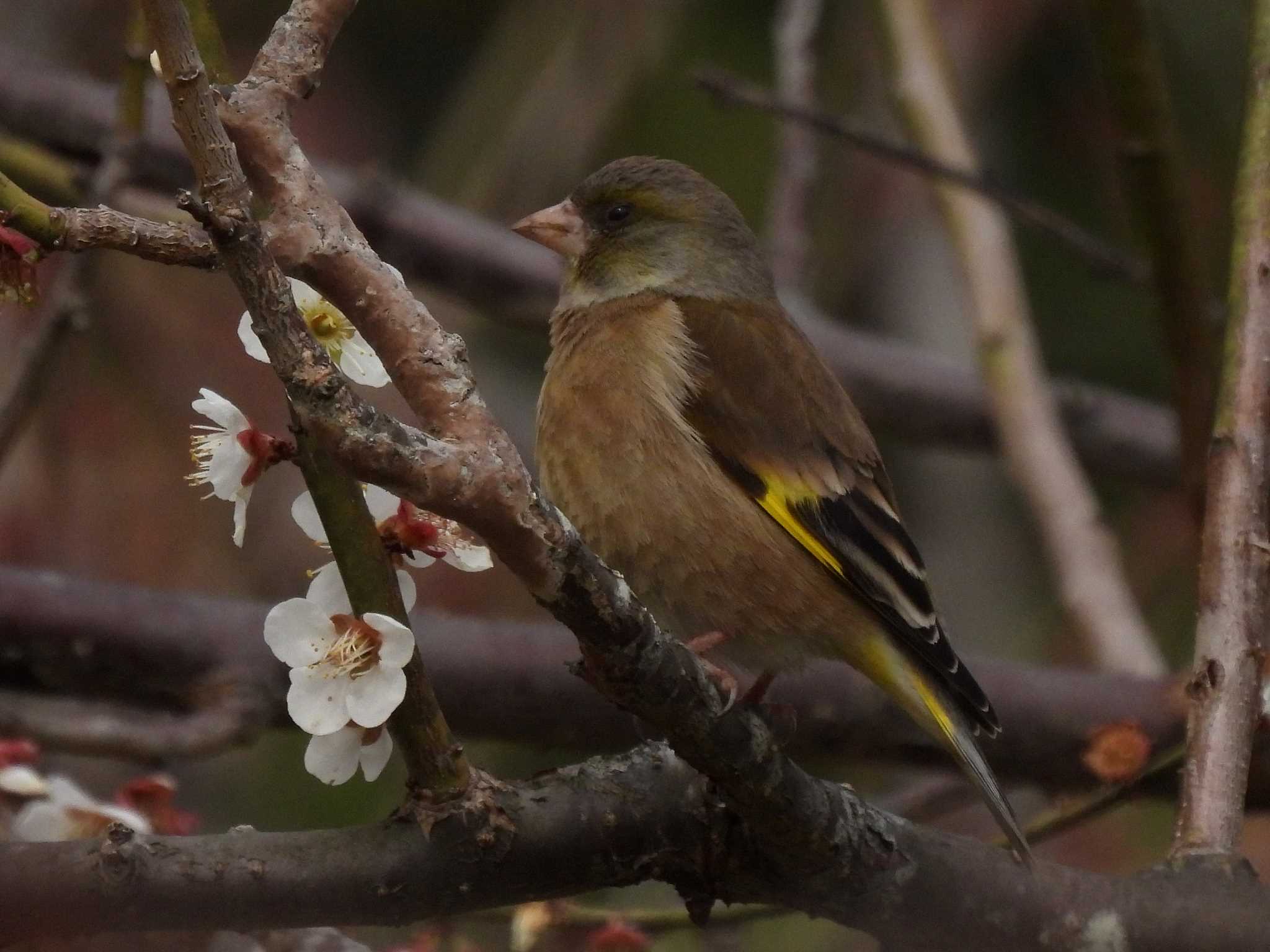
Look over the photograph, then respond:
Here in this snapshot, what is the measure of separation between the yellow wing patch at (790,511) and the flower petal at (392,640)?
1.72 meters

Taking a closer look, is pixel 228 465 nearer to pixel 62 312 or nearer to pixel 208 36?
pixel 208 36

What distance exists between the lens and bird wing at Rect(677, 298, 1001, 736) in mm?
3330

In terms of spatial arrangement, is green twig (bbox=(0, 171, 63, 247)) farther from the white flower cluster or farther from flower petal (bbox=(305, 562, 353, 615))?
flower petal (bbox=(305, 562, 353, 615))

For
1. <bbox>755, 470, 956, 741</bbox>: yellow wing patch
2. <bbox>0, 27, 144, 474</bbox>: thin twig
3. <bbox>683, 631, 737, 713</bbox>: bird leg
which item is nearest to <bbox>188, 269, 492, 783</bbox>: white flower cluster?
<bbox>683, 631, 737, 713</bbox>: bird leg

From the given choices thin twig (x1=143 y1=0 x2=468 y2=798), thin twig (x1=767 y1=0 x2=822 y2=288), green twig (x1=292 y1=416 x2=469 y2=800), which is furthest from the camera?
thin twig (x1=767 y1=0 x2=822 y2=288)

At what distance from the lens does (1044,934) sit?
233cm

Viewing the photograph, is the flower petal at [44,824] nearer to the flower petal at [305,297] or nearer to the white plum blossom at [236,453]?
the white plum blossom at [236,453]

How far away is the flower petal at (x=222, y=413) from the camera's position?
1.88 m

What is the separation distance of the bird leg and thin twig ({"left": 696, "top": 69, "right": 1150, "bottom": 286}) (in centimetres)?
148

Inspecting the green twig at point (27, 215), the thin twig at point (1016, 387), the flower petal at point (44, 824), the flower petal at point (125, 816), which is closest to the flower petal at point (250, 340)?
the green twig at point (27, 215)

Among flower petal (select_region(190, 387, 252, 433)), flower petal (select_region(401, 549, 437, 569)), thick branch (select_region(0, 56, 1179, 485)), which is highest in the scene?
thick branch (select_region(0, 56, 1179, 485))

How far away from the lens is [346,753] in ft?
6.61

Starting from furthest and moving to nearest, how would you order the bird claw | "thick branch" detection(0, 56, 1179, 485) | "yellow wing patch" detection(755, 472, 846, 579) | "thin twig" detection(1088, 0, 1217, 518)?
"thick branch" detection(0, 56, 1179, 485) → "thin twig" detection(1088, 0, 1217, 518) → "yellow wing patch" detection(755, 472, 846, 579) → the bird claw

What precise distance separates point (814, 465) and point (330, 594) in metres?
1.84
